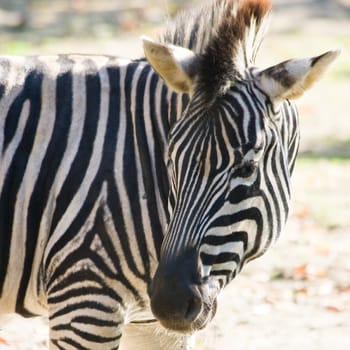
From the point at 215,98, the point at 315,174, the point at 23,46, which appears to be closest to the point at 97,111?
the point at 215,98

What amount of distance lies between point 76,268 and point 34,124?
0.70 metres

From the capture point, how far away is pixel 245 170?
13.9 feet

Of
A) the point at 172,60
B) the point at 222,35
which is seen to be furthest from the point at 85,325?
the point at 222,35

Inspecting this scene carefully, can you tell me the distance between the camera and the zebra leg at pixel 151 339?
5.19 metres

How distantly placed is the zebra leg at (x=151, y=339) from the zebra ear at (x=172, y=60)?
136 cm

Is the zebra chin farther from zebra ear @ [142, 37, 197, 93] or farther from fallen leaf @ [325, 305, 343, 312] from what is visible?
fallen leaf @ [325, 305, 343, 312]

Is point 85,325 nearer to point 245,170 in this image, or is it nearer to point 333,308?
point 245,170

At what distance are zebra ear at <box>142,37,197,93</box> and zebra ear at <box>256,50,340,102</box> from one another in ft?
1.01

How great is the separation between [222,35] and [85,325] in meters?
1.41

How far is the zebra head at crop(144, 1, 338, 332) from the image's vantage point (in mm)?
4184

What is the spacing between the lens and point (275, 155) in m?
4.39

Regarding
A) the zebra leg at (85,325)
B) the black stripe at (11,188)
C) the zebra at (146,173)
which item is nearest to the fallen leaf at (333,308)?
the zebra at (146,173)

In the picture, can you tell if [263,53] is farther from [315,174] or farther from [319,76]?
[319,76]

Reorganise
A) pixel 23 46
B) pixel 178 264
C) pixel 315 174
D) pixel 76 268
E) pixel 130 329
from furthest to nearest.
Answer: pixel 23 46 < pixel 315 174 < pixel 130 329 < pixel 76 268 < pixel 178 264
